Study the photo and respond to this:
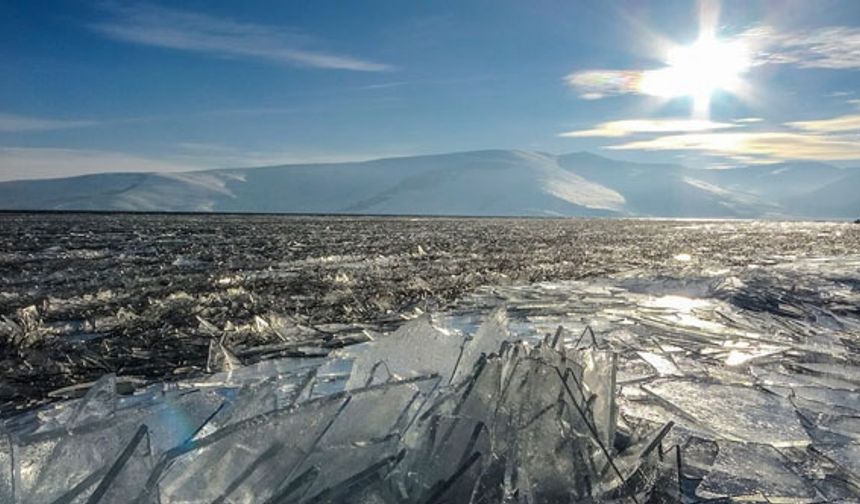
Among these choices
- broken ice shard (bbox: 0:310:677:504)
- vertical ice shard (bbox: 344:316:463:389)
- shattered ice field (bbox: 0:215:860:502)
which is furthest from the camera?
vertical ice shard (bbox: 344:316:463:389)

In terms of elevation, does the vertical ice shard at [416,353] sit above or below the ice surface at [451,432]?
above

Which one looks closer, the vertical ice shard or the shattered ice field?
the shattered ice field

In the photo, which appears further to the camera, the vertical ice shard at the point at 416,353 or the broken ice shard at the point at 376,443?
the vertical ice shard at the point at 416,353

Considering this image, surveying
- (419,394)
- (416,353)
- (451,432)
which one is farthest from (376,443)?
(416,353)

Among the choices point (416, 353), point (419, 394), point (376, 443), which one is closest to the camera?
point (376, 443)

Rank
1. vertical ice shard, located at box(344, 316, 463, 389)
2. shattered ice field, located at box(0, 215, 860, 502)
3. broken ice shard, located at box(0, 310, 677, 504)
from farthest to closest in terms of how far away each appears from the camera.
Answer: vertical ice shard, located at box(344, 316, 463, 389), shattered ice field, located at box(0, 215, 860, 502), broken ice shard, located at box(0, 310, 677, 504)

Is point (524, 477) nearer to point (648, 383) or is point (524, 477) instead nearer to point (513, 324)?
point (648, 383)

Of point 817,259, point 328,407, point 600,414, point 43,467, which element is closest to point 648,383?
point 600,414

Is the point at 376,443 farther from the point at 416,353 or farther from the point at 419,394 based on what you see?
the point at 416,353
